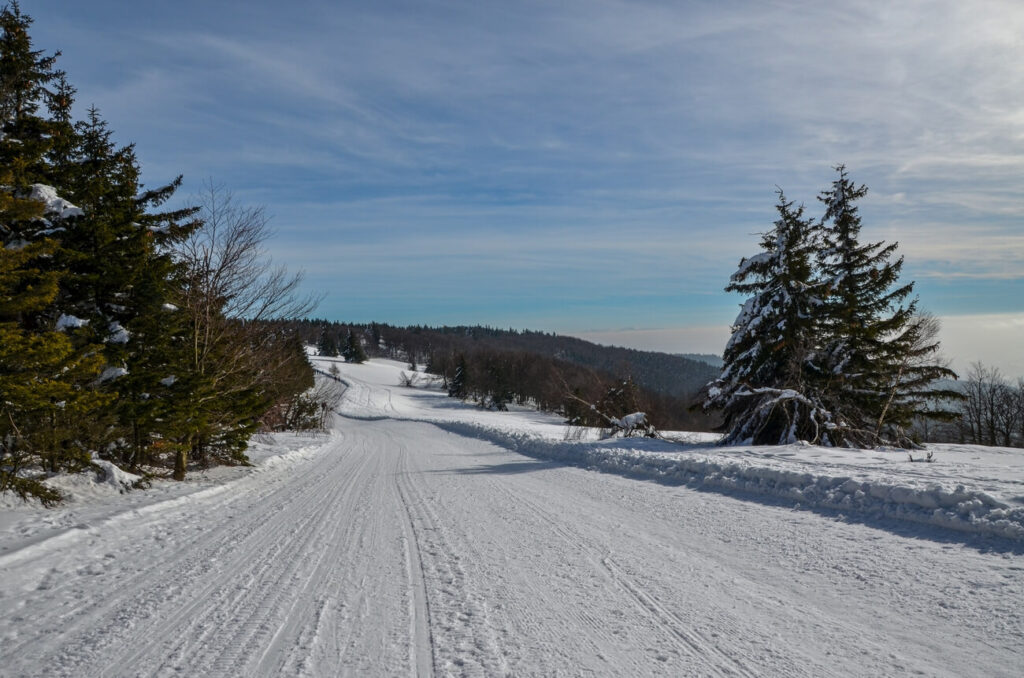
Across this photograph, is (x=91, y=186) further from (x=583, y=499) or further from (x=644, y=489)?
(x=644, y=489)

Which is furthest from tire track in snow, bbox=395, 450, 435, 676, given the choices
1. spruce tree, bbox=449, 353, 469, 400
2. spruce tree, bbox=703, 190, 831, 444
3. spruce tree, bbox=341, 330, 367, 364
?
spruce tree, bbox=341, 330, 367, 364

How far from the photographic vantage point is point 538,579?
4828 mm

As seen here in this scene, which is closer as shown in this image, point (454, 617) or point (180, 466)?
point (454, 617)

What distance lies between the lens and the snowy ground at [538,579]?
11.1 feet

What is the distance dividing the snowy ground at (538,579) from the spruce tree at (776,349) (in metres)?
7.25

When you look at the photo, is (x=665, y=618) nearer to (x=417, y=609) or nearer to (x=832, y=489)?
(x=417, y=609)

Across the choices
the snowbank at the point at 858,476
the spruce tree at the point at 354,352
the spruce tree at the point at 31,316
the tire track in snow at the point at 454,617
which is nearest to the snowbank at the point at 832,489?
the snowbank at the point at 858,476

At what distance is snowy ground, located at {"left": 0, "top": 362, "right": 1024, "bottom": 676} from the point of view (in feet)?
11.1

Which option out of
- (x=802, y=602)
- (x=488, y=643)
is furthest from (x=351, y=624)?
(x=802, y=602)

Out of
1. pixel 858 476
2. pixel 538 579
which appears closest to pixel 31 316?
pixel 538 579

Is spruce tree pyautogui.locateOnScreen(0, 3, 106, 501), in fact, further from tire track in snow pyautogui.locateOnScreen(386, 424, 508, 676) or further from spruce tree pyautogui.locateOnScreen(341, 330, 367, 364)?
spruce tree pyautogui.locateOnScreen(341, 330, 367, 364)

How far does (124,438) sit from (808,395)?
17830mm

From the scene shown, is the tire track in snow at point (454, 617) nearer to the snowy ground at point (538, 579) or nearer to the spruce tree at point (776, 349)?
the snowy ground at point (538, 579)

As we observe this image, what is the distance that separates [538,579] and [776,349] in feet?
48.6
